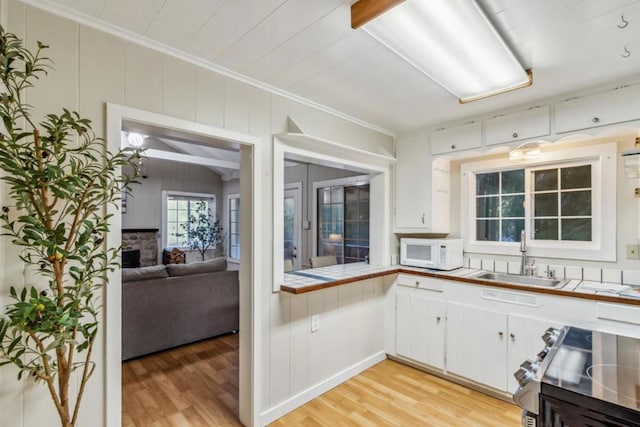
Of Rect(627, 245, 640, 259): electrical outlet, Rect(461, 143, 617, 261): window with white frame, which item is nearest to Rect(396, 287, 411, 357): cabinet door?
Rect(461, 143, 617, 261): window with white frame

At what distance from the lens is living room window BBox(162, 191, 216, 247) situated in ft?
22.4

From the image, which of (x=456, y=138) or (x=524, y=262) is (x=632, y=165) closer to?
(x=524, y=262)

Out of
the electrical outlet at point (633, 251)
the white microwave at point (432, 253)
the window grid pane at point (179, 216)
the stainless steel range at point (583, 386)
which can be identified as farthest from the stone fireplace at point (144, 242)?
the electrical outlet at point (633, 251)

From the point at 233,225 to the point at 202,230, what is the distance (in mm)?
687

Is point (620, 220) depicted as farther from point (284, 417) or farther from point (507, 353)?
point (284, 417)

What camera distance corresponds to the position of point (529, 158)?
272 centimetres

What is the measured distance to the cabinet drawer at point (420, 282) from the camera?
2797mm

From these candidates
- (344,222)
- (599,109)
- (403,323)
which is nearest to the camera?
(599,109)

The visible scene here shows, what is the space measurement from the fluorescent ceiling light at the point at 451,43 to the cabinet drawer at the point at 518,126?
0.53 meters

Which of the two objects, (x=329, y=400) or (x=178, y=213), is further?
(x=178, y=213)

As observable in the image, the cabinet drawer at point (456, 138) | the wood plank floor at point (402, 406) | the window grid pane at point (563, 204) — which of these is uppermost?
the cabinet drawer at point (456, 138)

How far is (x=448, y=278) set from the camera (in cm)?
270

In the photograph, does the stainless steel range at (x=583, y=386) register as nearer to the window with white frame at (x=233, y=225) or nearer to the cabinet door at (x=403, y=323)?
the cabinet door at (x=403, y=323)

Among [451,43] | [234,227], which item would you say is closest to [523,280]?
[451,43]
